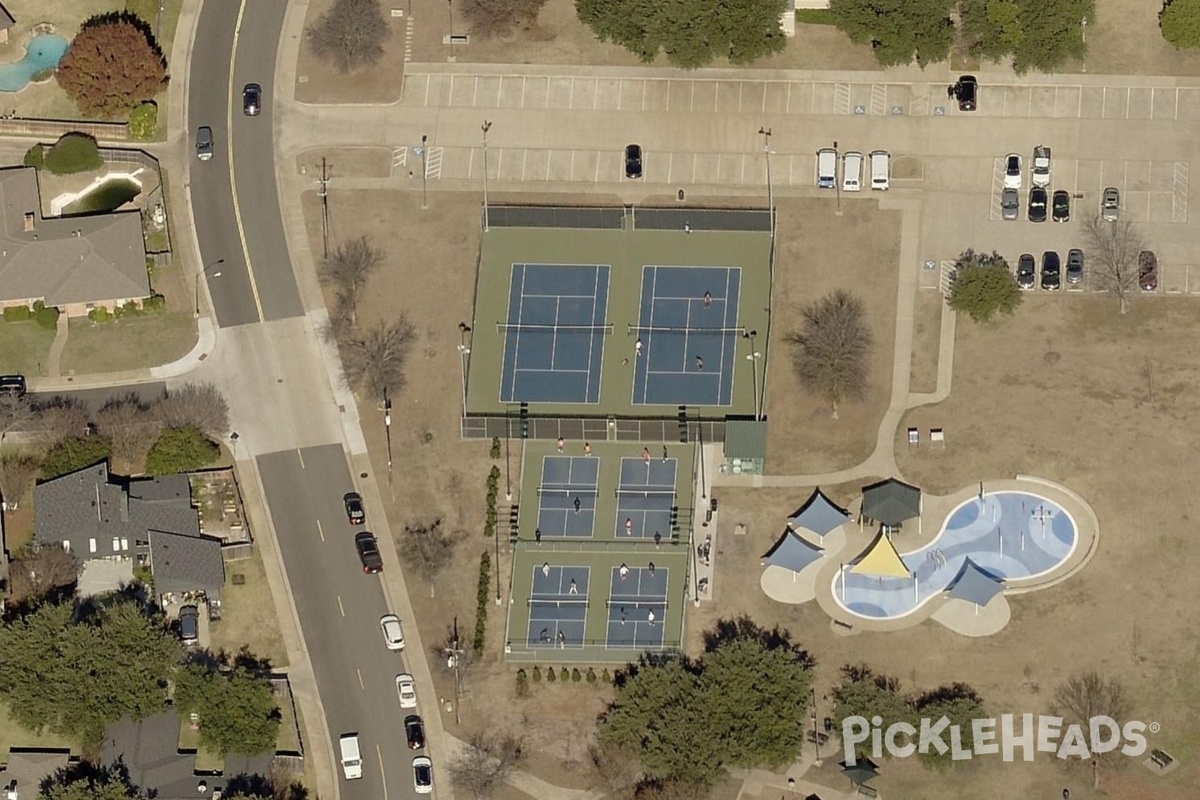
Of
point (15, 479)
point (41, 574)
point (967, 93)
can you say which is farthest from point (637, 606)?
point (15, 479)

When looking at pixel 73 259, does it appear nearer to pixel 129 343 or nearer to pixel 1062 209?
pixel 129 343

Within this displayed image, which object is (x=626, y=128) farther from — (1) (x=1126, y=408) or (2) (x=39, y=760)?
(2) (x=39, y=760)

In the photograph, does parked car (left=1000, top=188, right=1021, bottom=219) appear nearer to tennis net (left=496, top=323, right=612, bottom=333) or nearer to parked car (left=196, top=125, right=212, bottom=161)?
tennis net (left=496, top=323, right=612, bottom=333)

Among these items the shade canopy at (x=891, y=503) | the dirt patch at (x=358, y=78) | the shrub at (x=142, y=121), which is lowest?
the shade canopy at (x=891, y=503)

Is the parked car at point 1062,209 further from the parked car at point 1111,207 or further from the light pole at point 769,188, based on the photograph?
the light pole at point 769,188

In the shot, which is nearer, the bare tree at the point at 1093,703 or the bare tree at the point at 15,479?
the bare tree at the point at 1093,703

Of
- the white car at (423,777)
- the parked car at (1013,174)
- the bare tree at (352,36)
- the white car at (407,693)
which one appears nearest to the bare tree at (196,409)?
the white car at (407,693)
